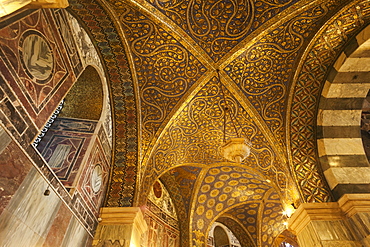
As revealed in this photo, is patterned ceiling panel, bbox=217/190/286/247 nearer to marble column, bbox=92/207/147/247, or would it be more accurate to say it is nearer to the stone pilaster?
the stone pilaster

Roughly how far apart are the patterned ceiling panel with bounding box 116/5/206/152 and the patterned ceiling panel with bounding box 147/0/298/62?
0.40 m

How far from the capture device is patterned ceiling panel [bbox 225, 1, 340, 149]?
504cm

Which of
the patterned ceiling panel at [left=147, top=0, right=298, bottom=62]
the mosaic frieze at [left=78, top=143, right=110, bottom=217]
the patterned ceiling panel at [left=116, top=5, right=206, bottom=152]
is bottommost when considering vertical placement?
the mosaic frieze at [left=78, top=143, right=110, bottom=217]

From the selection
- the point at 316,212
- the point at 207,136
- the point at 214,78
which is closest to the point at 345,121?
the point at 316,212

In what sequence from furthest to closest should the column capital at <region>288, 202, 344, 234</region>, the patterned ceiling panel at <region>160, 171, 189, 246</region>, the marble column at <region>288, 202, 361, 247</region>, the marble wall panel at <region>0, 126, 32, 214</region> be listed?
the patterned ceiling panel at <region>160, 171, 189, 246</region> < the column capital at <region>288, 202, 344, 234</region> < the marble column at <region>288, 202, 361, 247</region> < the marble wall panel at <region>0, 126, 32, 214</region>

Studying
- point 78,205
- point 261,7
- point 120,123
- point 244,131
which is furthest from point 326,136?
point 78,205

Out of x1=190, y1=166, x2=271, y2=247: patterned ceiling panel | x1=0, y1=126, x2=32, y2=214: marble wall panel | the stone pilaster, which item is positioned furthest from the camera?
x1=190, y1=166, x2=271, y2=247: patterned ceiling panel

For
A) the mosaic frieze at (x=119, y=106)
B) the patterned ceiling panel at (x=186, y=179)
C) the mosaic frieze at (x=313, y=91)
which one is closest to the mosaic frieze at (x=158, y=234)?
the patterned ceiling panel at (x=186, y=179)

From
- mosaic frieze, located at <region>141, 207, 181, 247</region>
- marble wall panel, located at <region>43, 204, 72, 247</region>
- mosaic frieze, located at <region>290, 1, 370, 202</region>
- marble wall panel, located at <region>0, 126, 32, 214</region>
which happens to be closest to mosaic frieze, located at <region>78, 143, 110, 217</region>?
marble wall panel, located at <region>43, 204, 72, 247</region>

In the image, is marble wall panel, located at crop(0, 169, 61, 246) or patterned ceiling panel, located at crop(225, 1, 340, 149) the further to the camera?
patterned ceiling panel, located at crop(225, 1, 340, 149)

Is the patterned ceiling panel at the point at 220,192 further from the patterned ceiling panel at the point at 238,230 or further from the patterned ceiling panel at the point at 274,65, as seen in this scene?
the patterned ceiling panel at the point at 274,65

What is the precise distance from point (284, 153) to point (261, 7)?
3308 millimetres

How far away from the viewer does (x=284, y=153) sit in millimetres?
5844

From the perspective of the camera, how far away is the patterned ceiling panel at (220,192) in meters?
8.05
